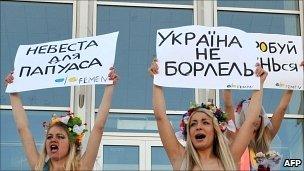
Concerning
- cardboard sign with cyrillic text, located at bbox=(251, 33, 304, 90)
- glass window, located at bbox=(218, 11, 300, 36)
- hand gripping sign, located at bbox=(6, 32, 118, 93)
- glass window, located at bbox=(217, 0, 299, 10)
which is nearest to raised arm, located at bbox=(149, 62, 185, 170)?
hand gripping sign, located at bbox=(6, 32, 118, 93)

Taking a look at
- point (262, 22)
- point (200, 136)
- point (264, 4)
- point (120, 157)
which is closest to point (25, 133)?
point (200, 136)

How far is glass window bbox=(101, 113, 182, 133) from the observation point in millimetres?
7176

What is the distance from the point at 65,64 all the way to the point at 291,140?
10.7 ft

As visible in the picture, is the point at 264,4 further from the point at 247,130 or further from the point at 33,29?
the point at 247,130

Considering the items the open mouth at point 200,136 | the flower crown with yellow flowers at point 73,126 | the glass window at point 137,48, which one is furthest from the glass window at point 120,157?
the open mouth at point 200,136

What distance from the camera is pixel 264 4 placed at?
777 cm

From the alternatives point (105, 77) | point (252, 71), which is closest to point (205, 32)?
point (252, 71)

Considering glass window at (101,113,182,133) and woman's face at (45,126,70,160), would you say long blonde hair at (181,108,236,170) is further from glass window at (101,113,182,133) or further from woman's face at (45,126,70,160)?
glass window at (101,113,182,133)

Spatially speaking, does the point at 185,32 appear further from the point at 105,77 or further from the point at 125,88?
the point at 125,88

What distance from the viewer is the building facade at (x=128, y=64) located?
7.08 meters

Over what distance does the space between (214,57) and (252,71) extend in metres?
0.29

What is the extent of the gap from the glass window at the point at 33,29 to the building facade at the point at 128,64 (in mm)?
10

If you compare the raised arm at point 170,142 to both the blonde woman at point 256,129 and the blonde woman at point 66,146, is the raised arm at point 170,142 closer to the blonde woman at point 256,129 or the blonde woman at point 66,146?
the blonde woman at point 66,146

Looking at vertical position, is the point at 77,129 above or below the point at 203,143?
above
